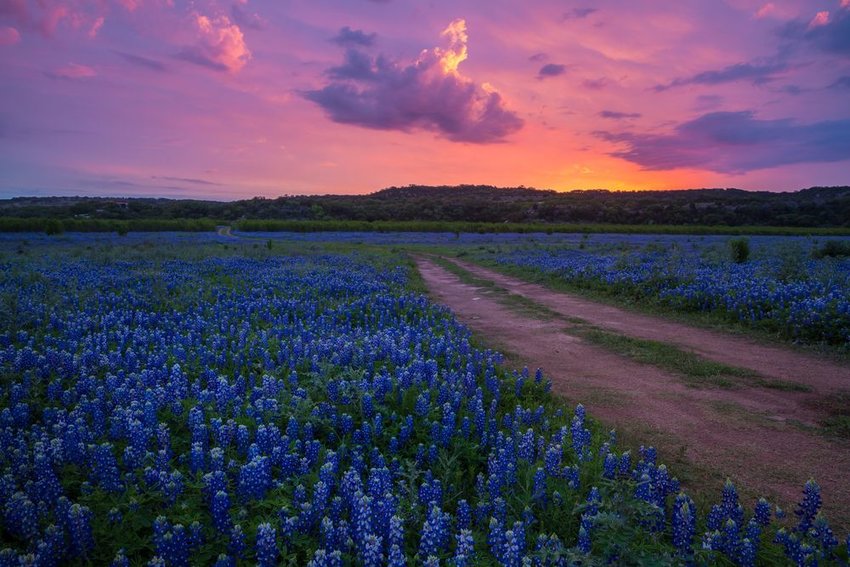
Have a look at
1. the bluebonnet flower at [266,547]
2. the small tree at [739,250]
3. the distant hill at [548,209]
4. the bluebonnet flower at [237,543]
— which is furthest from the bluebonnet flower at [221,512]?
the distant hill at [548,209]

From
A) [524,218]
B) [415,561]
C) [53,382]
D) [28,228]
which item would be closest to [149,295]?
[53,382]

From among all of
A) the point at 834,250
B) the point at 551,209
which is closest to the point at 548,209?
the point at 551,209

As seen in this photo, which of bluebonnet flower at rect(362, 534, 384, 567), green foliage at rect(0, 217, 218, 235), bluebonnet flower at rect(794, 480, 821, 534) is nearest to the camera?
bluebonnet flower at rect(362, 534, 384, 567)

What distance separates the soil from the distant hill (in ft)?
264

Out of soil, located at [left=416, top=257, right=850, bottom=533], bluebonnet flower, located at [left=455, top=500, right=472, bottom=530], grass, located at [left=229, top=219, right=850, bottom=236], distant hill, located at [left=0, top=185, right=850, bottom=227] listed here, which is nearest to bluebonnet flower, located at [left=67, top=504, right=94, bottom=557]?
bluebonnet flower, located at [left=455, top=500, right=472, bottom=530]

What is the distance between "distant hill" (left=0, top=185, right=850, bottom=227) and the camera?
80.8m

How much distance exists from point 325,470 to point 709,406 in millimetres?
5385

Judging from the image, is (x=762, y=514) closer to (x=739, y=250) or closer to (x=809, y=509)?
(x=809, y=509)

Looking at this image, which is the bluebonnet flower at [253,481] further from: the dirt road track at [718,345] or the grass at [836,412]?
the dirt road track at [718,345]

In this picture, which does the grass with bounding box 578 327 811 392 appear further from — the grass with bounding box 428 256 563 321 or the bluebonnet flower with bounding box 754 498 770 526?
the bluebonnet flower with bounding box 754 498 770 526

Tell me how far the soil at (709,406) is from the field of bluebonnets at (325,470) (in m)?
0.44

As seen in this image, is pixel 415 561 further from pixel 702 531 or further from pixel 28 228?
pixel 28 228

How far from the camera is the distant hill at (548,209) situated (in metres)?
80.8

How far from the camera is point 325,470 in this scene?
379 centimetres
